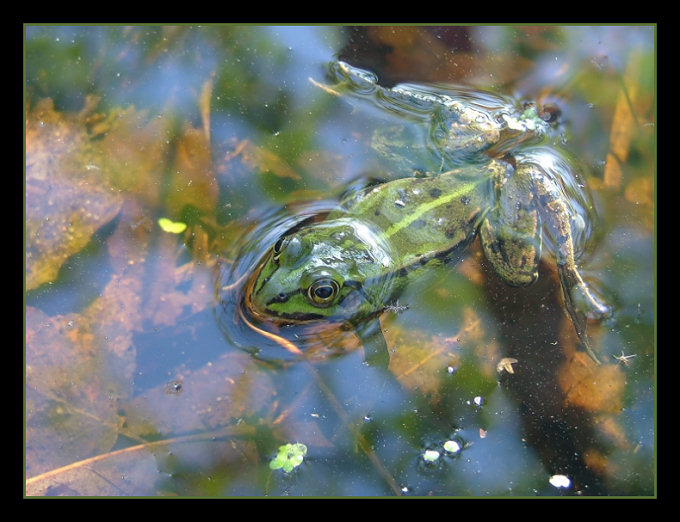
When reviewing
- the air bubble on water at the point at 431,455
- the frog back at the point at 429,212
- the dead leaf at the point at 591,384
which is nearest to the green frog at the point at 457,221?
the frog back at the point at 429,212

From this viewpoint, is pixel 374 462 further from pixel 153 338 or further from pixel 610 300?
pixel 610 300

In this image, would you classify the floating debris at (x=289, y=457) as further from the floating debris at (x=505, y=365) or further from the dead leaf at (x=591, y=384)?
the dead leaf at (x=591, y=384)

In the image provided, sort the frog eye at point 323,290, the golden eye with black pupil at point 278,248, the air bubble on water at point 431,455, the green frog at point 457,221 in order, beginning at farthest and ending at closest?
1. the green frog at point 457,221
2. the air bubble on water at point 431,455
3. the golden eye with black pupil at point 278,248
4. the frog eye at point 323,290

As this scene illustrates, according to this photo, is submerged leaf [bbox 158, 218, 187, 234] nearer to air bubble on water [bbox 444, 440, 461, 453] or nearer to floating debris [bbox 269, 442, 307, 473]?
floating debris [bbox 269, 442, 307, 473]

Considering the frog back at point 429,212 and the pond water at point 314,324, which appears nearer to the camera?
the pond water at point 314,324

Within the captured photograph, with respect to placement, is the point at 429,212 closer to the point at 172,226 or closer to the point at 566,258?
the point at 566,258

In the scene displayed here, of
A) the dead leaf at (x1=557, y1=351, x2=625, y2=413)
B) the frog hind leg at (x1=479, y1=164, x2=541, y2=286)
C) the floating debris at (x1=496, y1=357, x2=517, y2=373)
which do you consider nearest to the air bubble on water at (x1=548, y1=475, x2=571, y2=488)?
the dead leaf at (x1=557, y1=351, x2=625, y2=413)

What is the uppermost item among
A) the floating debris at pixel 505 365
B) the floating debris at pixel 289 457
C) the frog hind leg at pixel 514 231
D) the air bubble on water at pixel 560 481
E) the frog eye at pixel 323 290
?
the frog hind leg at pixel 514 231
